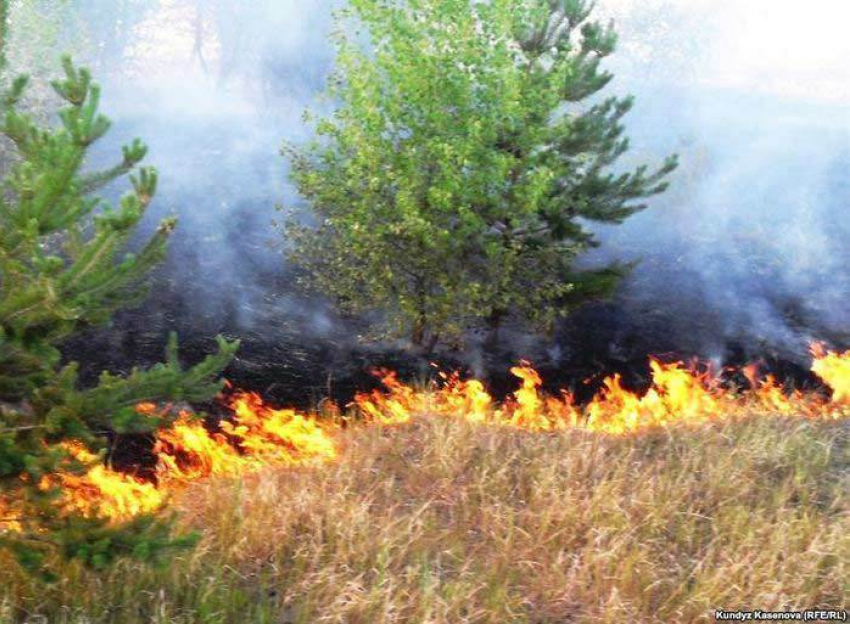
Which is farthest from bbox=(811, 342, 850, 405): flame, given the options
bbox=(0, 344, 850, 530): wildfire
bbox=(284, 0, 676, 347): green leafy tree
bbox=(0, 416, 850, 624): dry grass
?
bbox=(0, 416, 850, 624): dry grass

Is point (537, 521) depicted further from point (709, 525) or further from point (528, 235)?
point (528, 235)

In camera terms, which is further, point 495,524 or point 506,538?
point 495,524

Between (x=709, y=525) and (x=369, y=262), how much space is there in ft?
28.4

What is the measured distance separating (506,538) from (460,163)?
26.1 ft

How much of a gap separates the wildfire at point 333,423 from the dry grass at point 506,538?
0.73 metres

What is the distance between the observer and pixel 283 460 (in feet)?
31.7

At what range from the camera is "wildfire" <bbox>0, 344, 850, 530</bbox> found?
31.1ft

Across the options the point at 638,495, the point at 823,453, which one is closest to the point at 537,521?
the point at 638,495

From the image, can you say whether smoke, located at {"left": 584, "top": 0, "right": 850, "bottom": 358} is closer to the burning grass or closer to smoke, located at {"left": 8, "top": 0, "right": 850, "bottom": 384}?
smoke, located at {"left": 8, "top": 0, "right": 850, "bottom": 384}

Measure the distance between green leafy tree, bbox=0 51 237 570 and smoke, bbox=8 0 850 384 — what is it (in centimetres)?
1056

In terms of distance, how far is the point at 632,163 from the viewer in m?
38.2

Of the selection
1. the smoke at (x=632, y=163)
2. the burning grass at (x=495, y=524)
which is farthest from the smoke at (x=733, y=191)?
the burning grass at (x=495, y=524)

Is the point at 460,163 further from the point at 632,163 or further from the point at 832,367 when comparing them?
the point at 632,163

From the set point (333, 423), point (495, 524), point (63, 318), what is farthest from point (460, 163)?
point (63, 318)
